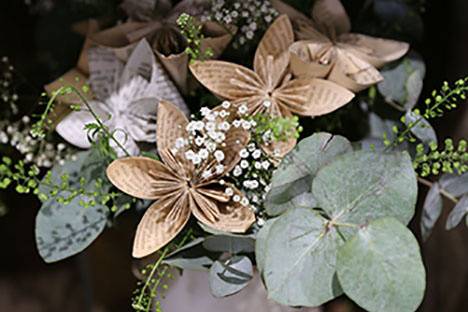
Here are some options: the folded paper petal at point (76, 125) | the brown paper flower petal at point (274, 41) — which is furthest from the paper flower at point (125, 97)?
the brown paper flower petal at point (274, 41)

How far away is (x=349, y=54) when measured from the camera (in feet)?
2.43

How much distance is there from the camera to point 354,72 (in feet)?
2.41

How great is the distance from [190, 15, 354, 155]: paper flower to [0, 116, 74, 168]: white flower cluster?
0.69ft

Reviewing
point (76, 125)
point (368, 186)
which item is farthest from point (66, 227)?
point (368, 186)

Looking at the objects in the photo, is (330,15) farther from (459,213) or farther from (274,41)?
(459,213)

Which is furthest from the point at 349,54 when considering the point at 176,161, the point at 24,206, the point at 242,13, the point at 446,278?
the point at 24,206

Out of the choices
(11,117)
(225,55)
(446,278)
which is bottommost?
(446,278)

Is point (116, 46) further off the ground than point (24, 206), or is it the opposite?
point (116, 46)

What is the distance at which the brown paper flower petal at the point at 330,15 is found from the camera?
2.49 ft

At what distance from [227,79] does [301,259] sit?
0.67 ft

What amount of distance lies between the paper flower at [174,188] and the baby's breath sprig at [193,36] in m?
0.06

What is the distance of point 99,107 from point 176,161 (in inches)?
5.9

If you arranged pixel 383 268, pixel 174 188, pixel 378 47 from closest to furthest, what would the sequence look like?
pixel 383 268, pixel 174 188, pixel 378 47

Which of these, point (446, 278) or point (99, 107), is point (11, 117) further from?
point (446, 278)
